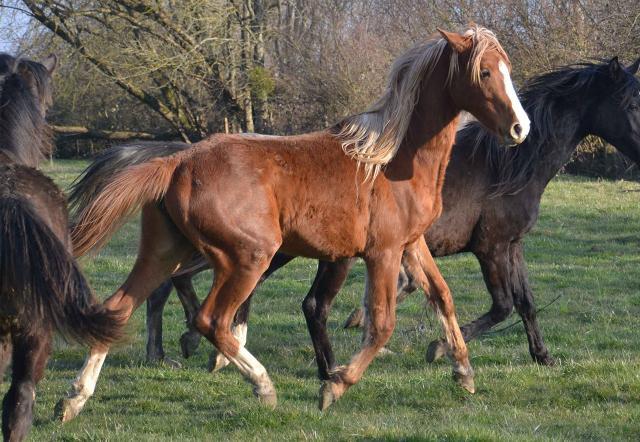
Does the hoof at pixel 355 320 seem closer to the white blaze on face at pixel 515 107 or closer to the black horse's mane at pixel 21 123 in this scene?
the white blaze on face at pixel 515 107

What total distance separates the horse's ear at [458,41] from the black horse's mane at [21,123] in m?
2.49

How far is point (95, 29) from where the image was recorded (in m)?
21.0

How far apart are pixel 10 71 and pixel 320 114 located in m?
18.8

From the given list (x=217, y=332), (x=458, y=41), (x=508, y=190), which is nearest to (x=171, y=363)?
(x=217, y=332)

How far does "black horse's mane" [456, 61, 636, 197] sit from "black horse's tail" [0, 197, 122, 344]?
13.2 ft

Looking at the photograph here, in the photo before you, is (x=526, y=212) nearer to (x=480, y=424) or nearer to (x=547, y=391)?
(x=547, y=391)

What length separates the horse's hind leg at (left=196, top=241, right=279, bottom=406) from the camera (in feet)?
17.7

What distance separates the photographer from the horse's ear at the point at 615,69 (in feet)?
24.3

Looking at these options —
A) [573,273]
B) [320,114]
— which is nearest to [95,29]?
[320,114]

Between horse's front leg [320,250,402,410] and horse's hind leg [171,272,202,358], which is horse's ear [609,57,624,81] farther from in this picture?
horse's hind leg [171,272,202,358]

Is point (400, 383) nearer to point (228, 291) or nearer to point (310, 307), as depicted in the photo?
point (310, 307)

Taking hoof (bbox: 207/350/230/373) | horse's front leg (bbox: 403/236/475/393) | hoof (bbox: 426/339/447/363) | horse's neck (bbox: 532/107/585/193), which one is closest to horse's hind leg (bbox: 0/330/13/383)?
hoof (bbox: 207/350/230/373)

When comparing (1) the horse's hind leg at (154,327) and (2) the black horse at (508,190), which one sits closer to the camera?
(2) the black horse at (508,190)

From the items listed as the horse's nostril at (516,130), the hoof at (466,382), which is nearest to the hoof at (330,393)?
the hoof at (466,382)
